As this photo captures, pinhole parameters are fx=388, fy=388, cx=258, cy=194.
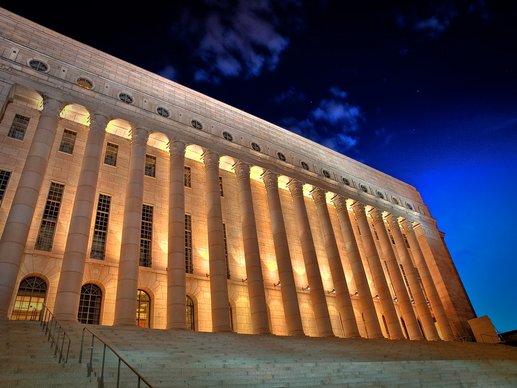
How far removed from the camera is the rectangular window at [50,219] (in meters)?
22.3

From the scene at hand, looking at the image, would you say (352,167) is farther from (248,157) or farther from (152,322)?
(152,322)

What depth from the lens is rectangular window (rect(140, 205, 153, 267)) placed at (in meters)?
25.4

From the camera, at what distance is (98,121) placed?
24.9 m

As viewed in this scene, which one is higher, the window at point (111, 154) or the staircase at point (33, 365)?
the window at point (111, 154)

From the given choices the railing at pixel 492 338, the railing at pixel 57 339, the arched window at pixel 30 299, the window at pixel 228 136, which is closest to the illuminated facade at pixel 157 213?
the arched window at pixel 30 299

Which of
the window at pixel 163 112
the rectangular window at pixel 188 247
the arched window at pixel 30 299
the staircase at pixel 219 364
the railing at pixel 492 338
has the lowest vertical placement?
the staircase at pixel 219 364

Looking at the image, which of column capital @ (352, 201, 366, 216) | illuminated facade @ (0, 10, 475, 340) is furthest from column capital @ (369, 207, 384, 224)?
column capital @ (352, 201, 366, 216)

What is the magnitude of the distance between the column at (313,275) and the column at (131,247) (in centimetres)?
1262

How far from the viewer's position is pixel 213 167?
94.2 feet

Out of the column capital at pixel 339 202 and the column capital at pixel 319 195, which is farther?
the column capital at pixel 339 202

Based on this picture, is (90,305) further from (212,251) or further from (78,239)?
(212,251)

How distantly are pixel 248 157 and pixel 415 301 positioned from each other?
793 inches

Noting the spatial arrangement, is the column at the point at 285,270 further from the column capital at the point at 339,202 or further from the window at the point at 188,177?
the column capital at the point at 339,202

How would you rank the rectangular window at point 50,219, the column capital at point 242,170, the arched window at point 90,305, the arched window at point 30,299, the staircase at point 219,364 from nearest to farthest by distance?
the staircase at point 219,364, the arched window at point 30,299, the arched window at point 90,305, the rectangular window at point 50,219, the column capital at point 242,170
